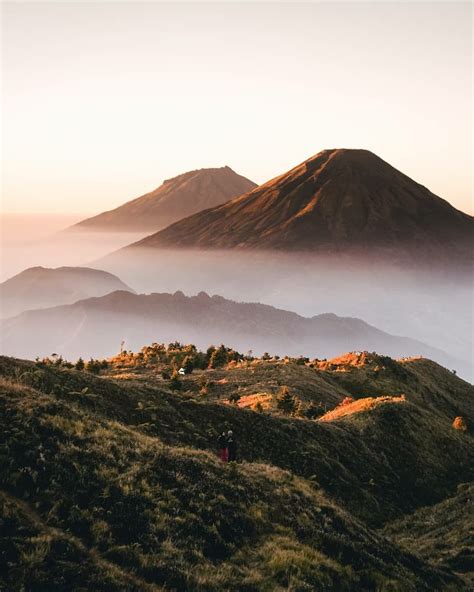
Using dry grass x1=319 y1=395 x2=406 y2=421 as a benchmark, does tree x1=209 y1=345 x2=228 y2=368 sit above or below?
above

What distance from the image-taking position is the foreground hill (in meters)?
14.5

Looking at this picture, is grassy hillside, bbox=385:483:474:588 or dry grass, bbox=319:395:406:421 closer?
grassy hillside, bbox=385:483:474:588

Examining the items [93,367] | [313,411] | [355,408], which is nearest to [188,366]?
[93,367]

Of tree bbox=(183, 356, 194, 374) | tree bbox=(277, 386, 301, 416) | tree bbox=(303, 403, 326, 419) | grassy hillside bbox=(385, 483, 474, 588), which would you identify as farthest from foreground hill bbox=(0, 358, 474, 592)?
tree bbox=(183, 356, 194, 374)

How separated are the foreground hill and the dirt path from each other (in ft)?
0.13

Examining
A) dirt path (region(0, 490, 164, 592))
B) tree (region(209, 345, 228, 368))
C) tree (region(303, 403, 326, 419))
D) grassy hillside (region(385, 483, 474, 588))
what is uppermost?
tree (region(209, 345, 228, 368))

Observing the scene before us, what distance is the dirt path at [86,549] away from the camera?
45.4 feet

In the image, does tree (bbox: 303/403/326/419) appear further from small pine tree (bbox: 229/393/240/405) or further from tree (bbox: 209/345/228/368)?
tree (bbox: 209/345/228/368)

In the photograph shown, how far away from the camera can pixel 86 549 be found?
1462 cm

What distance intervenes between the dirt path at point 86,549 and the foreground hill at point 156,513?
0.13 ft

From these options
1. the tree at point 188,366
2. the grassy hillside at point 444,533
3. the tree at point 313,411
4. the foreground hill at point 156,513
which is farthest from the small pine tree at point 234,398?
the grassy hillside at point 444,533

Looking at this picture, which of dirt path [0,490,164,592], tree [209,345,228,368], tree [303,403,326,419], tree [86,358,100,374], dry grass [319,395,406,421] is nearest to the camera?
dirt path [0,490,164,592]

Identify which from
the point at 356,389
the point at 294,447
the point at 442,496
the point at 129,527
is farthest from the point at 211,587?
the point at 356,389

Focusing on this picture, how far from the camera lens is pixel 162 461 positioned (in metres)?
20.9
